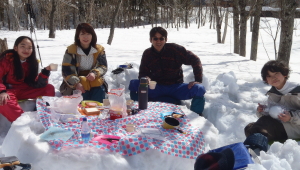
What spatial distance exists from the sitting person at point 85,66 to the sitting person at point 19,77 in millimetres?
299

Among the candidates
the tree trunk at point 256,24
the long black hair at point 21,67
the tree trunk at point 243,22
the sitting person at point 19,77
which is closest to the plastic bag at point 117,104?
the sitting person at point 19,77

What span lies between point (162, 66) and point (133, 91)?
55cm

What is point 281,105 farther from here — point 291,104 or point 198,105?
point 198,105

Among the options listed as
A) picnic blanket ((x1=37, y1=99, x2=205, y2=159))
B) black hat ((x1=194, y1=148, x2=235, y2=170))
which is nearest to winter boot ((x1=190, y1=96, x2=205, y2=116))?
picnic blanket ((x1=37, y1=99, x2=205, y2=159))

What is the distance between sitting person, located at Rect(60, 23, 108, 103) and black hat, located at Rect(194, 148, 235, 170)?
7.08 feet

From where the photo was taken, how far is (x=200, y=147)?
258 centimetres

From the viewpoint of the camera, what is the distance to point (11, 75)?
Answer: 3.37 meters

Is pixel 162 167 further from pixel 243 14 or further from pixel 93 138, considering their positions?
pixel 243 14

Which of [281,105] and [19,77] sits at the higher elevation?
[19,77]

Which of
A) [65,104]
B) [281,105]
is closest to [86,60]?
[65,104]

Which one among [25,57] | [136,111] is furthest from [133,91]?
[25,57]

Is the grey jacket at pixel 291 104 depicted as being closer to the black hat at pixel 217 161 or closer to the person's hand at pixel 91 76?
the black hat at pixel 217 161

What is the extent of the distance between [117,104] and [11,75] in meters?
1.44

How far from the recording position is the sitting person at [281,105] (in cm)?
255
